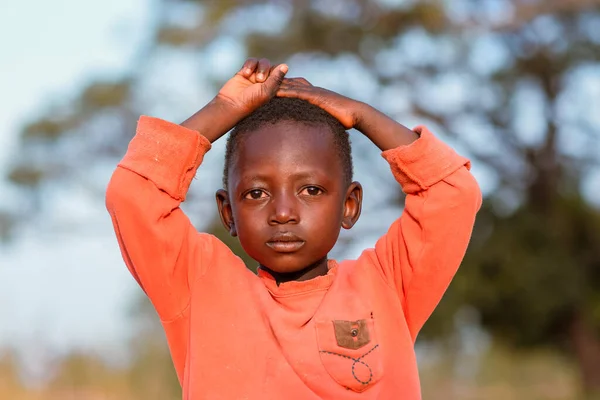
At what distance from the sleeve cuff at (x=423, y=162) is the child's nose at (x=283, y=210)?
276 millimetres

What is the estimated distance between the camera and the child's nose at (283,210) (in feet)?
6.58

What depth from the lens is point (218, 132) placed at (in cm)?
209

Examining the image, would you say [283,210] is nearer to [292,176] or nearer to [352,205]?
[292,176]

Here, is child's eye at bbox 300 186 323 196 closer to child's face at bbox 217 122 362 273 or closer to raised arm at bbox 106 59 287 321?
child's face at bbox 217 122 362 273

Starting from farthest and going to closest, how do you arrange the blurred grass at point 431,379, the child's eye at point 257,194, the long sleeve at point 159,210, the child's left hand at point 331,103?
1. the blurred grass at point 431,379
2. the child's left hand at point 331,103
3. the child's eye at point 257,194
4. the long sleeve at point 159,210

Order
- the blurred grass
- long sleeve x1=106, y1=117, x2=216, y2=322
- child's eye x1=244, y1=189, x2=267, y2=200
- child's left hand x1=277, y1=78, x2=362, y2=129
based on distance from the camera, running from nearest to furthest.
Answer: long sleeve x1=106, y1=117, x2=216, y2=322, child's eye x1=244, y1=189, x2=267, y2=200, child's left hand x1=277, y1=78, x2=362, y2=129, the blurred grass

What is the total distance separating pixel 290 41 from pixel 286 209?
270 inches

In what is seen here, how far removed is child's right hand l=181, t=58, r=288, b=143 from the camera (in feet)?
6.85

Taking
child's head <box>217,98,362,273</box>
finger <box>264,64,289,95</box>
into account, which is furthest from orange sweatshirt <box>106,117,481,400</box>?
finger <box>264,64,289,95</box>

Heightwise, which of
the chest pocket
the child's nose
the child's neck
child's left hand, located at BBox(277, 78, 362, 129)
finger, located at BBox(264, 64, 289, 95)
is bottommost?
the chest pocket

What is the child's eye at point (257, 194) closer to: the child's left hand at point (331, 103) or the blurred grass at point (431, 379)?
the child's left hand at point (331, 103)

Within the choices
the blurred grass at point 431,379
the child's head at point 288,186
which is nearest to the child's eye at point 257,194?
the child's head at point 288,186

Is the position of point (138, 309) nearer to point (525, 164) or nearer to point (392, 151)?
point (525, 164)

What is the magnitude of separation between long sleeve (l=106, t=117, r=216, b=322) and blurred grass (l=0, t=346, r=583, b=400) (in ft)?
19.4
